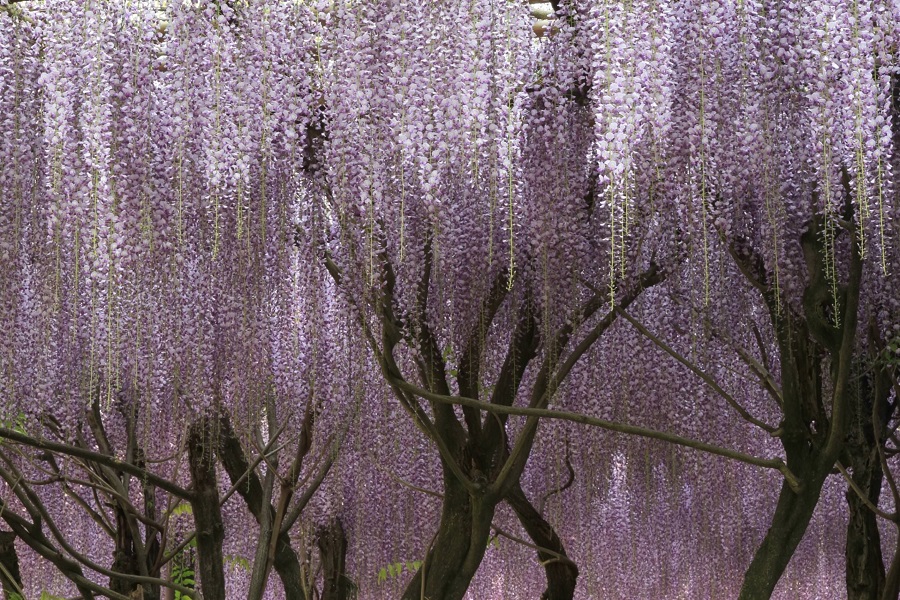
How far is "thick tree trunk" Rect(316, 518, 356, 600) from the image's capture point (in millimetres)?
8836

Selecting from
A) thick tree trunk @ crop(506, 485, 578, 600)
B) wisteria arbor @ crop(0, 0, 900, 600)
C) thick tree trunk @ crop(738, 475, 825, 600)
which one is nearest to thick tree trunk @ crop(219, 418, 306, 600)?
wisteria arbor @ crop(0, 0, 900, 600)

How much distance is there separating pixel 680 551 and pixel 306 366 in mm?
4600

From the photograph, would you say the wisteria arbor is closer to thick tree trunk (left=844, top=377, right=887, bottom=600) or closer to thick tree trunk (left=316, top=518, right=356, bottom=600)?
thick tree trunk (left=844, top=377, right=887, bottom=600)

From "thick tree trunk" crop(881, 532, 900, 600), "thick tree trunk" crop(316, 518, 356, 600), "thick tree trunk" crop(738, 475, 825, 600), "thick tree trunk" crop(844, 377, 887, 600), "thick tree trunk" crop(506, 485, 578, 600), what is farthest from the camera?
"thick tree trunk" crop(316, 518, 356, 600)

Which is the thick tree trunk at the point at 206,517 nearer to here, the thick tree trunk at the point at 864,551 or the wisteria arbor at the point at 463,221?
the wisteria arbor at the point at 463,221

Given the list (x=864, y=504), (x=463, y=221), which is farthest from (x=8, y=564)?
(x=864, y=504)

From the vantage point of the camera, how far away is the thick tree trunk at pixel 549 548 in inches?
265

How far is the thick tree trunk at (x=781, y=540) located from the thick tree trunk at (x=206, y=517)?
2.95 m

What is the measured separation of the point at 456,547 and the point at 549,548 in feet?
5.10

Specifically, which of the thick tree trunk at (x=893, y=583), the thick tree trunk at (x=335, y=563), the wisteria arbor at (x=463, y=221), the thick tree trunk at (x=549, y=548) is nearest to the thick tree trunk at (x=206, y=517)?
the wisteria arbor at (x=463, y=221)

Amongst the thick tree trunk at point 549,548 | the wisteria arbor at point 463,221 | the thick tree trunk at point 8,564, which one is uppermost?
the wisteria arbor at point 463,221

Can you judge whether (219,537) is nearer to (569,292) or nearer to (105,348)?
→ (105,348)

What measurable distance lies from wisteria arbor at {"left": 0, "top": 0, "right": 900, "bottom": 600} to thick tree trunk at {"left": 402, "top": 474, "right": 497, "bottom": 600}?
0.04 feet

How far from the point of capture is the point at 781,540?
509 centimetres
